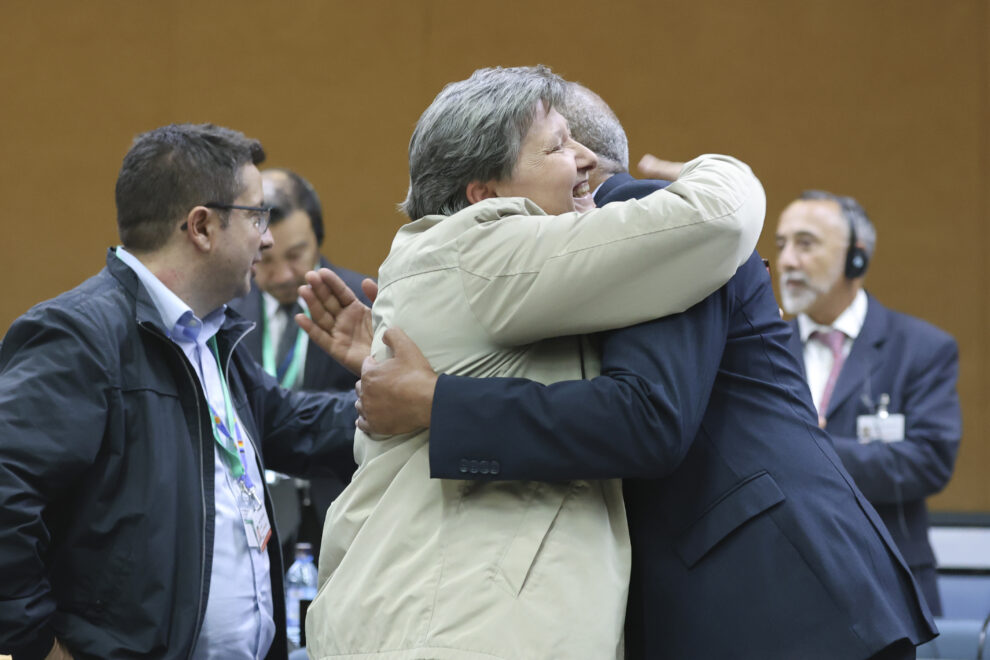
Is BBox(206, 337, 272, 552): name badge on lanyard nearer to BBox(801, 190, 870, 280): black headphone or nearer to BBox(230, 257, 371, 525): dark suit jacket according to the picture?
BBox(230, 257, 371, 525): dark suit jacket

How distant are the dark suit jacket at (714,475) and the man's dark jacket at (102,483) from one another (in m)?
0.82

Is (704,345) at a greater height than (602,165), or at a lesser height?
lesser

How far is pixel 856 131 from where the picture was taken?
21.5 feet

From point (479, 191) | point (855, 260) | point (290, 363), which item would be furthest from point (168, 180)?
point (855, 260)

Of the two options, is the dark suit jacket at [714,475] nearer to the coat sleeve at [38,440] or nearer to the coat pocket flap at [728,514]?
the coat pocket flap at [728,514]

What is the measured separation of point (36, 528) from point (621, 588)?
1.10m

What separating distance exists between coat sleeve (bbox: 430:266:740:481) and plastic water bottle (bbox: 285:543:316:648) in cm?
233

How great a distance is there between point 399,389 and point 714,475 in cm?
49

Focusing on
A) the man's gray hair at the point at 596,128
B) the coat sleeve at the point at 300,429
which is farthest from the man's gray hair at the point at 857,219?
the man's gray hair at the point at 596,128

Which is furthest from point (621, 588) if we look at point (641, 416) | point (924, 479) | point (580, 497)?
point (924, 479)

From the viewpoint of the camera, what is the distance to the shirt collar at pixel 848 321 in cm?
466

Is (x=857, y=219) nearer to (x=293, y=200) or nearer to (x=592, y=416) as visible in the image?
(x=293, y=200)

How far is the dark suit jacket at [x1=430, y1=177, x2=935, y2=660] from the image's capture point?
5.60 ft

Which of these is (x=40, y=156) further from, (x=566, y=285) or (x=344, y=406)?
(x=566, y=285)
